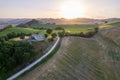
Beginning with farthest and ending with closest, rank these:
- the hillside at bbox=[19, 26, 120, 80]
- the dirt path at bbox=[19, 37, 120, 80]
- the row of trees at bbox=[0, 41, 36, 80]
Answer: the row of trees at bbox=[0, 41, 36, 80]
the hillside at bbox=[19, 26, 120, 80]
the dirt path at bbox=[19, 37, 120, 80]

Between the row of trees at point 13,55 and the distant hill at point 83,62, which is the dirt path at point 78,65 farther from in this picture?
the row of trees at point 13,55

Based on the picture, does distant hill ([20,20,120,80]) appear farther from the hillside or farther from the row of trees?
the row of trees

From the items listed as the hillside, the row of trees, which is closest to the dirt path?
the hillside

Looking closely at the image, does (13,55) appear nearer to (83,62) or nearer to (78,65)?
(78,65)

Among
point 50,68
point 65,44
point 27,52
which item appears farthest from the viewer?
point 65,44

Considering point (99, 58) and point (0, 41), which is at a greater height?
point (0, 41)

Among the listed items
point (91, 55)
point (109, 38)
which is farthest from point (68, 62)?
point (109, 38)

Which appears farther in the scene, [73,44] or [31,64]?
[73,44]

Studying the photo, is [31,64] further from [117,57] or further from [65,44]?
[117,57]
